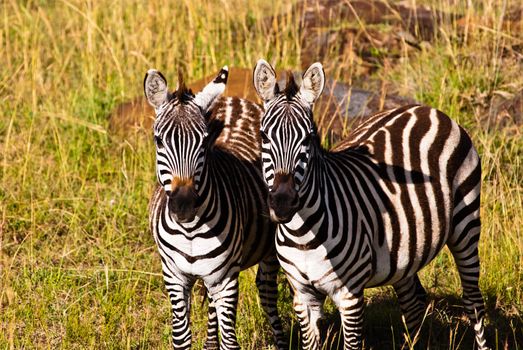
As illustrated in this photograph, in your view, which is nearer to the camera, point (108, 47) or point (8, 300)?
point (8, 300)

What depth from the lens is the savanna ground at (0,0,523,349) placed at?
6805mm

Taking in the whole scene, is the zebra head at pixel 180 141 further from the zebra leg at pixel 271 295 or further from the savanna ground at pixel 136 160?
the savanna ground at pixel 136 160

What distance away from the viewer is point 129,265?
7.47m

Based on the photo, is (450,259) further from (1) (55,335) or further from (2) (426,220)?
(1) (55,335)

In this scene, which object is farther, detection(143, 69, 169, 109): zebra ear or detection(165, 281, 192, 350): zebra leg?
detection(165, 281, 192, 350): zebra leg

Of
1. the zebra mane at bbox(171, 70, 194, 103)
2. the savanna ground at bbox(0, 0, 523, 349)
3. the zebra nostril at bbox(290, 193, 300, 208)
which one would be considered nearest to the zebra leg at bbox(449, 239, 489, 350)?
the savanna ground at bbox(0, 0, 523, 349)

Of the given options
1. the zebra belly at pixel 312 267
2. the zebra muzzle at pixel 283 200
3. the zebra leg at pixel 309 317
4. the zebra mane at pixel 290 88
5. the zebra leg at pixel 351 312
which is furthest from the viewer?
the zebra leg at pixel 309 317

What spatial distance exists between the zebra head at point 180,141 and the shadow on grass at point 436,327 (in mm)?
1994

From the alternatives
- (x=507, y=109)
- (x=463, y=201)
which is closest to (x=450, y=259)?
(x=463, y=201)

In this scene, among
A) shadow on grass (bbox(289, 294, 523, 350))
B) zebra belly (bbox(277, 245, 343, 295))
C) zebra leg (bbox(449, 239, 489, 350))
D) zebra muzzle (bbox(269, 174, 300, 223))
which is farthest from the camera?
shadow on grass (bbox(289, 294, 523, 350))

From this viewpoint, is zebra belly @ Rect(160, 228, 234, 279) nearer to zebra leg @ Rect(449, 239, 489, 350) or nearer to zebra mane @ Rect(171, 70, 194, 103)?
zebra mane @ Rect(171, 70, 194, 103)

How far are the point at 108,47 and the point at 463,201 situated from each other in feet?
16.7

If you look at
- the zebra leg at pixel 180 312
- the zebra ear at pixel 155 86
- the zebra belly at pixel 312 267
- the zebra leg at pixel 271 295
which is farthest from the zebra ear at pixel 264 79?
the zebra leg at pixel 271 295

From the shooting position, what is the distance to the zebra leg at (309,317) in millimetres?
5586
